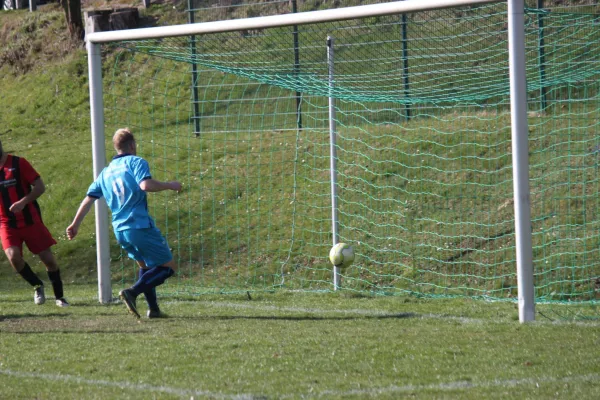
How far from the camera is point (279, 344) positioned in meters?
7.20

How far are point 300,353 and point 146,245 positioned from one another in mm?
2296

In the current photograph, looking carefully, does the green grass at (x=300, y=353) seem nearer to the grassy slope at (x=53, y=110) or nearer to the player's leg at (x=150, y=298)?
the player's leg at (x=150, y=298)

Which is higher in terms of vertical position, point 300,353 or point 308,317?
point 300,353

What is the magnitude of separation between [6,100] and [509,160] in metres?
15.8

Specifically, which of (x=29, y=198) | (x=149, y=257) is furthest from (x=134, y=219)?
(x=29, y=198)

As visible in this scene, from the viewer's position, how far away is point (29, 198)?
9.63m

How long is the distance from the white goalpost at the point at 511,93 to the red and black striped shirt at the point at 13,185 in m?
0.75

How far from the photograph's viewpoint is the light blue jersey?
27.7 feet

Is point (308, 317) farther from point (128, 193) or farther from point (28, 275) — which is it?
point (28, 275)

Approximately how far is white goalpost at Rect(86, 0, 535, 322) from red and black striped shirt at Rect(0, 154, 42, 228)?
0.75 meters

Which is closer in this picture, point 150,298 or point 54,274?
point 150,298

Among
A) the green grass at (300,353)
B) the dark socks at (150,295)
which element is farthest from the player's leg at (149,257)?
the green grass at (300,353)

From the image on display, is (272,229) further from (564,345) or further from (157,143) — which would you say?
(564,345)

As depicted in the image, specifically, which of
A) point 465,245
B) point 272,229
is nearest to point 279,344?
point 465,245
